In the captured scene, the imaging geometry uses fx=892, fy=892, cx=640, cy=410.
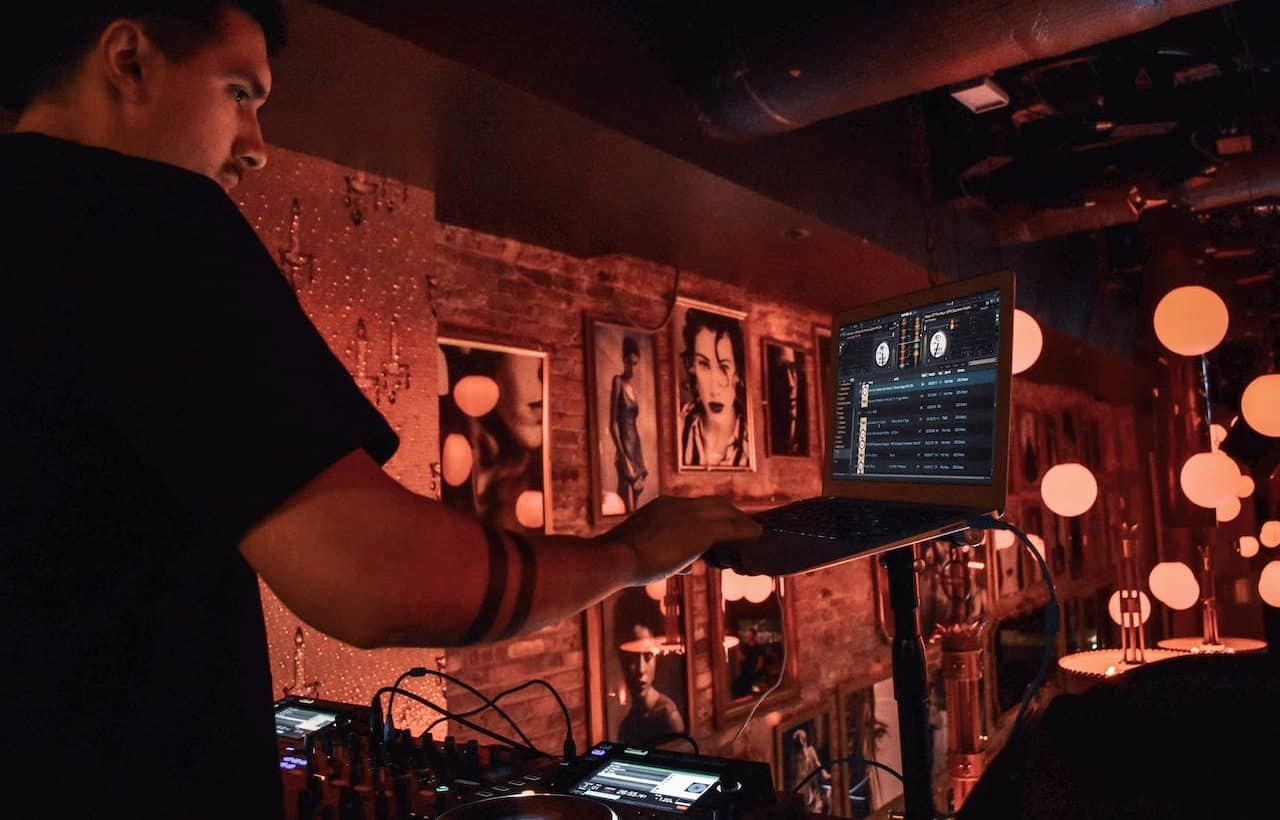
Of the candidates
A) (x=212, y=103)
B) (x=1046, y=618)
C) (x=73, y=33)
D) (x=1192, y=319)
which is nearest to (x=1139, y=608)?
(x=1192, y=319)

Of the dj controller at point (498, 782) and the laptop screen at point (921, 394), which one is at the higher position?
the laptop screen at point (921, 394)

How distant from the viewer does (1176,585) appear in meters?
4.29

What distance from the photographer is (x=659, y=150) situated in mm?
2781

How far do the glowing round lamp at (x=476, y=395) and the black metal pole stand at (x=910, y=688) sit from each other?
2435 mm

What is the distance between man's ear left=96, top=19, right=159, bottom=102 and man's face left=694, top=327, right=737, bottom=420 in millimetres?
3842

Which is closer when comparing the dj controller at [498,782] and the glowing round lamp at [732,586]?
the dj controller at [498,782]

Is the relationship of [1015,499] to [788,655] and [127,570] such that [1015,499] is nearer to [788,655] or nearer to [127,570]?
[788,655]

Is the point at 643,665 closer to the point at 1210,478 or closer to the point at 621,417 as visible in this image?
the point at 621,417

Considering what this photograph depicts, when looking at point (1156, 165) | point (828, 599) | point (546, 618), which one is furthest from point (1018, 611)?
point (546, 618)

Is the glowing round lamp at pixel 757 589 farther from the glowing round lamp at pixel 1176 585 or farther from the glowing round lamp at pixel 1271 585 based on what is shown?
the glowing round lamp at pixel 1271 585

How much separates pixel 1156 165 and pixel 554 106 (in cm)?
362

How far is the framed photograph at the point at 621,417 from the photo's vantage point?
3953mm

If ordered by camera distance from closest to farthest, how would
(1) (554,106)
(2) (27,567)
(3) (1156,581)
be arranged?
(2) (27,567), (1) (554,106), (3) (1156,581)

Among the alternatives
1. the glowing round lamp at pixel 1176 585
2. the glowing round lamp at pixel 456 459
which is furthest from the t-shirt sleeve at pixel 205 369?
the glowing round lamp at pixel 1176 585
